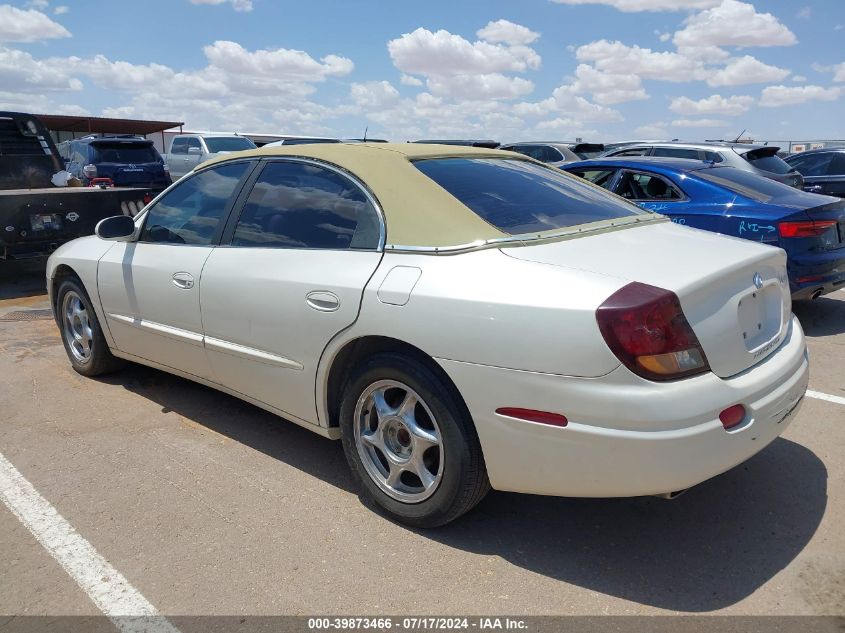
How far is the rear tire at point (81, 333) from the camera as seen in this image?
484 centimetres

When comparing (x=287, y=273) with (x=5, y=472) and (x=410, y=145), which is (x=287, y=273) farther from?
(x=5, y=472)

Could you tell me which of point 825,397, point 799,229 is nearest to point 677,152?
point 799,229

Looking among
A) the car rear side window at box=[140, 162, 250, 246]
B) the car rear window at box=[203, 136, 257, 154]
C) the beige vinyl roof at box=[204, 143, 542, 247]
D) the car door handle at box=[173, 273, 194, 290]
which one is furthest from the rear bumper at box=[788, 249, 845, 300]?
the car rear window at box=[203, 136, 257, 154]

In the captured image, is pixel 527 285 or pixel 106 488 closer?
pixel 527 285

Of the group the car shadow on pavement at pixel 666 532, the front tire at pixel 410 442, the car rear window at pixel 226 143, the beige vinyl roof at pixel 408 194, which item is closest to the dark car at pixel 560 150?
the car rear window at pixel 226 143

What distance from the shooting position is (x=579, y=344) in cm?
241

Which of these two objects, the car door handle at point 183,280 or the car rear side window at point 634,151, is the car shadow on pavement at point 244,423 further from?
the car rear side window at point 634,151

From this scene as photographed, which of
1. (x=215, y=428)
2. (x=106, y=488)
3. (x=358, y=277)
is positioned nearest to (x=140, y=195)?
(x=215, y=428)

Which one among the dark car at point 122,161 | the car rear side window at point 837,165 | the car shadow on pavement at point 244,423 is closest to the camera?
the car shadow on pavement at point 244,423

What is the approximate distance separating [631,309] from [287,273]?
163cm

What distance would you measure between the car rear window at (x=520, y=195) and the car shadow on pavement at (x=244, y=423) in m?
1.49

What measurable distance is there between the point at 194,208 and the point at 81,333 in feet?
5.38

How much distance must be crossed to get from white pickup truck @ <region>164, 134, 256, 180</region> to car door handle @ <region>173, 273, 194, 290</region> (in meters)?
15.1

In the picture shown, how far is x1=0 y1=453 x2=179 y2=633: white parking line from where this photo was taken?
2.53 meters
